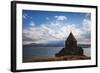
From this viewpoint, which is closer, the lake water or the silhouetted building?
the lake water

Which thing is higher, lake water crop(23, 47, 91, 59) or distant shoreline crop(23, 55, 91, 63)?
lake water crop(23, 47, 91, 59)

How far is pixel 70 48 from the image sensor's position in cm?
175

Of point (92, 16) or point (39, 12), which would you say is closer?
point (39, 12)

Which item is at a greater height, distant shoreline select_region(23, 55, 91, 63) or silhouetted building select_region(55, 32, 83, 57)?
silhouetted building select_region(55, 32, 83, 57)

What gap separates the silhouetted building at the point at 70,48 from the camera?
1.73 m

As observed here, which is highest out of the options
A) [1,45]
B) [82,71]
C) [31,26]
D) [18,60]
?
[31,26]

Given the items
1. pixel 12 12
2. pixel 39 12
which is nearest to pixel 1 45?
pixel 12 12

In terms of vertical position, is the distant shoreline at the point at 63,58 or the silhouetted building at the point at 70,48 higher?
the silhouetted building at the point at 70,48

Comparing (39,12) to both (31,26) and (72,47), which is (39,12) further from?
(72,47)

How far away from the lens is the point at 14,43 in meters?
1.55

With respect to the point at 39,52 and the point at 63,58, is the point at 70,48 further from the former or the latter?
the point at 39,52

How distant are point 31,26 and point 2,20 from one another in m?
0.23

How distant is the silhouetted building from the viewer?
1727 millimetres

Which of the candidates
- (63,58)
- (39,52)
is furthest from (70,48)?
(39,52)
